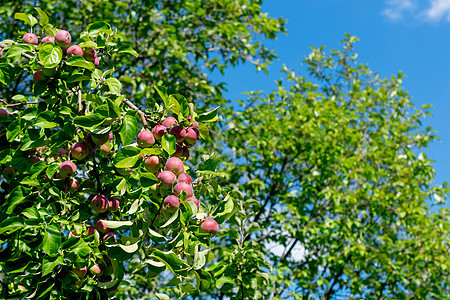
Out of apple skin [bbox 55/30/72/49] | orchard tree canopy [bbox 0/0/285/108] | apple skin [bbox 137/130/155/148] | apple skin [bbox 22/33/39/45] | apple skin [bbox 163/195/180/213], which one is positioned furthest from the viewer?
orchard tree canopy [bbox 0/0/285/108]

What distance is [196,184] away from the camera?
1.79m

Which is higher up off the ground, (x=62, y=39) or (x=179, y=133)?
(x=62, y=39)

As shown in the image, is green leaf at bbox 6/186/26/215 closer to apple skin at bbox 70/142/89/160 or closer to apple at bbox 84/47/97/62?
apple skin at bbox 70/142/89/160

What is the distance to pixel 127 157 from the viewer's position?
1610 millimetres

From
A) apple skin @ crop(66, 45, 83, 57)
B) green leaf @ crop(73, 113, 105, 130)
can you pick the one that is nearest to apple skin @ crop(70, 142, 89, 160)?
green leaf @ crop(73, 113, 105, 130)

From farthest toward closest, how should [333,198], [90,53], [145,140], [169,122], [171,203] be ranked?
1. [333,198]
2. [90,53]
3. [169,122]
4. [145,140]
5. [171,203]

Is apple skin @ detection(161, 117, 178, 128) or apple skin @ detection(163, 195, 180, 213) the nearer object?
apple skin @ detection(163, 195, 180, 213)

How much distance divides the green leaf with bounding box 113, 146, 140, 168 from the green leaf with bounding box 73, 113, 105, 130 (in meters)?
0.15

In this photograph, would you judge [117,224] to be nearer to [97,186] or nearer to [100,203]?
[100,203]

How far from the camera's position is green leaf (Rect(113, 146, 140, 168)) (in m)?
1.59

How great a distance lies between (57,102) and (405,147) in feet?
18.9

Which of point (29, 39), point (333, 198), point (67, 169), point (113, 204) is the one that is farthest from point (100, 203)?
point (333, 198)

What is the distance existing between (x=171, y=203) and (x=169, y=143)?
0.22 meters

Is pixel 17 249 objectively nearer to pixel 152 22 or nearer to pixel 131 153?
pixel 131 153
